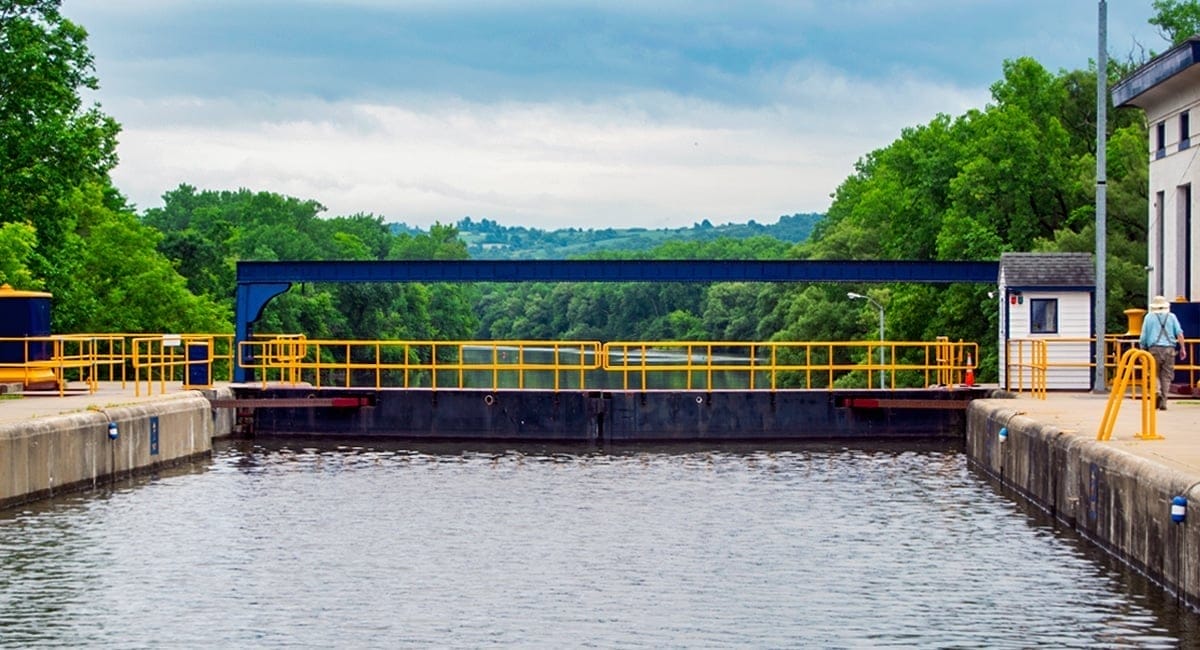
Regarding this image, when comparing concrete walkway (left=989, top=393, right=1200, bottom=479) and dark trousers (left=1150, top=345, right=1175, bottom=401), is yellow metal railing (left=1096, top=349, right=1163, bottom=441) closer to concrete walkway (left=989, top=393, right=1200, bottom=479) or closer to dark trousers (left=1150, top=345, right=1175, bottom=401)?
concrete walkway (left=989, top=393, right=1200, bottom=479)

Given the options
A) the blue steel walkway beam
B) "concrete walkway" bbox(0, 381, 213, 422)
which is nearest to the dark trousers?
the blue steel walkway beam

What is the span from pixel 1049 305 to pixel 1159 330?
12653 mm

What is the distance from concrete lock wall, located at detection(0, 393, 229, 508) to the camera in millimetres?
30797

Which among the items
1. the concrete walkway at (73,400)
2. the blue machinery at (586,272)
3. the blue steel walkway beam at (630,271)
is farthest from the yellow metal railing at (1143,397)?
the blue steel walkway beam at (630,271)

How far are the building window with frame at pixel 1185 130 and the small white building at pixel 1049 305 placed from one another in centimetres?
376

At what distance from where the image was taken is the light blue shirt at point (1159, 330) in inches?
1318

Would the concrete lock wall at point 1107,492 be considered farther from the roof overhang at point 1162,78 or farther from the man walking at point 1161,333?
the roof overhang at point 1162,78

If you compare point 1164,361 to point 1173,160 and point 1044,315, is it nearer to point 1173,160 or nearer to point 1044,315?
point 1044,315

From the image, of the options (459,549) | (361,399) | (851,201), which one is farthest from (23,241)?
(851,201)

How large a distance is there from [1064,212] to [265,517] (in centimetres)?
5052

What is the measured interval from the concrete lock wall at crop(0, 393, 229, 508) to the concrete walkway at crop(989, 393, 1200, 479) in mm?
17214

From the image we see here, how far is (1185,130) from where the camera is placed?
46.5 metres

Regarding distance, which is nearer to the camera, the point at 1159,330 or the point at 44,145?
the point at 1159,330

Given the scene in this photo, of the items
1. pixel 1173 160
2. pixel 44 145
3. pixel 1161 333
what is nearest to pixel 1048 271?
pixel 1173 160
